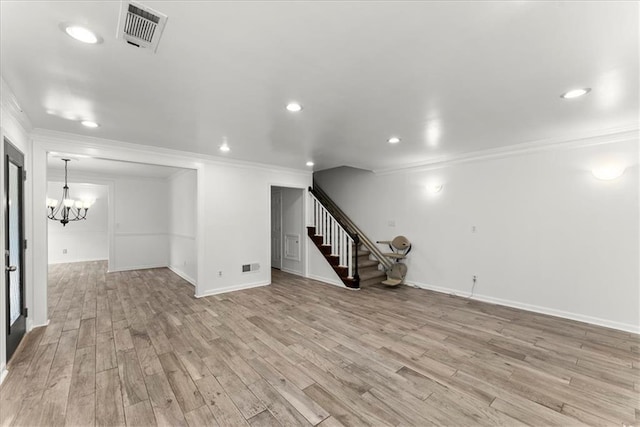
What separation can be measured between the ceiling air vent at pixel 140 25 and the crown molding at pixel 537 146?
4.59 m

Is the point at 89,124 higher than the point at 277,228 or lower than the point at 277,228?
higher

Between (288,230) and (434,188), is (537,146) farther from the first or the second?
(288,230)

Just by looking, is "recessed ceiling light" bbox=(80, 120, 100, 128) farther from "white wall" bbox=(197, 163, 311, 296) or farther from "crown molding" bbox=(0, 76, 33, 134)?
"white wall" bbox=(197, 163, 311, 296)

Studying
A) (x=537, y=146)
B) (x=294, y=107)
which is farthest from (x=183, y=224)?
(x=537, y=146)

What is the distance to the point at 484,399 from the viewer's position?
82.9 inches

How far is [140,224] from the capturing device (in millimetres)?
7523

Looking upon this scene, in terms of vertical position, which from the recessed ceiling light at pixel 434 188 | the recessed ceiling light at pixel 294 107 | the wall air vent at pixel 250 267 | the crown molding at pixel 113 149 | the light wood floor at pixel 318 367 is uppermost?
the recessed ceiling light at pixel 294 107

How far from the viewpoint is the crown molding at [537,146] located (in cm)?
340

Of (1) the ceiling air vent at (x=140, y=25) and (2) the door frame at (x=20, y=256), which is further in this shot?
(2) the door frame at (x=20, y=256)

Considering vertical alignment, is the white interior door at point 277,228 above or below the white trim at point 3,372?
above

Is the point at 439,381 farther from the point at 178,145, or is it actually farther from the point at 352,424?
the point at 178,145

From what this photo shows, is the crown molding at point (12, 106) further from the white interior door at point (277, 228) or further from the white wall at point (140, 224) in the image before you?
the white interior door at point (277, 228)

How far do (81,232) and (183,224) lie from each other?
4933 millimetres

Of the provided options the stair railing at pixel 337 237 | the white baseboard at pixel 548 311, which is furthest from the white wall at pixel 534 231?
the stair railing at pixel 337 237
